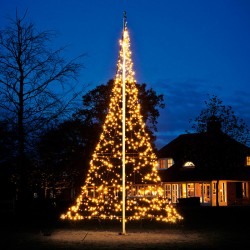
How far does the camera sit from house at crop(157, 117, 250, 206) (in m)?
41.0

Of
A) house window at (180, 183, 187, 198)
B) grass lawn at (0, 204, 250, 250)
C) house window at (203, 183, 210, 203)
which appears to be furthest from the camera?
house window at (180, 183, 187, 198)

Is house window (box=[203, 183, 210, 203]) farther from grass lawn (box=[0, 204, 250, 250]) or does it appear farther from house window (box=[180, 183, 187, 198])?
grass lawn (box=[0, 204, 250, 250])

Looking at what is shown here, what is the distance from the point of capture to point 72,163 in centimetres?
4141

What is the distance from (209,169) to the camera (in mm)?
42219

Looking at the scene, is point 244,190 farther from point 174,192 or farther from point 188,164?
point 174,192

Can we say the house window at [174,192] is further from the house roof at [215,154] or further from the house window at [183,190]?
the house roof at [215,154]

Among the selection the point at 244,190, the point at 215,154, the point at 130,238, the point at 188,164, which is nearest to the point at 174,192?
the point at 188,164

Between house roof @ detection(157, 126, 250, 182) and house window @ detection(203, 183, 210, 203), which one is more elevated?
house roof @ detection(157, 126, 250, 182)

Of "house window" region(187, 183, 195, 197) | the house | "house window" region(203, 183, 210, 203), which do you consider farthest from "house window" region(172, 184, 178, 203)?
"house window" region(203, 183, 210, 203)

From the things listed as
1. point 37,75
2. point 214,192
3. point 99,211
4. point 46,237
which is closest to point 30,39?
point 37,75

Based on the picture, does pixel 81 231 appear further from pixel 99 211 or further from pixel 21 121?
pixel 21 121

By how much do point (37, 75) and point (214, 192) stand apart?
2656 centimetres

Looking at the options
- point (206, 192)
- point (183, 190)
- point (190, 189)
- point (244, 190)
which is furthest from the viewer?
point (183, 190)

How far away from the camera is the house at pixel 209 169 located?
41.0 meters
